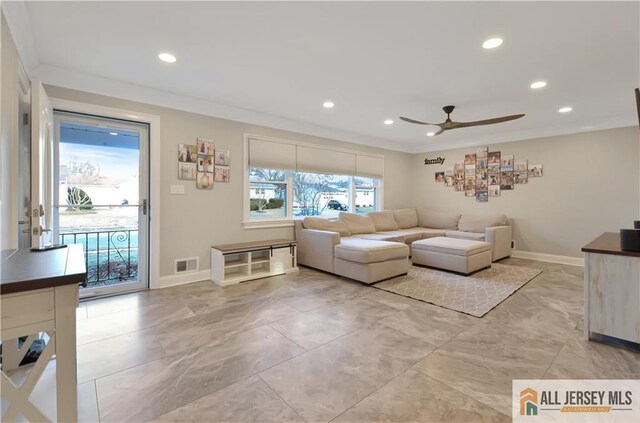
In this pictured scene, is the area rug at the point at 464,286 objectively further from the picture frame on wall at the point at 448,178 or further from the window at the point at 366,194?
the picture frame on wall at the point at 448,178

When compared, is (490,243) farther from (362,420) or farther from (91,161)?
(91,161)

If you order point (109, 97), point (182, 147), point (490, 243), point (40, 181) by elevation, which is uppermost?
point (109, 97)

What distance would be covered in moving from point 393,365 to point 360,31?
8.07 feet

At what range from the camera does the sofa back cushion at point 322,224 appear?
485 centimetres

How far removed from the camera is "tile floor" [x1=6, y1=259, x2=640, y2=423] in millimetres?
1589

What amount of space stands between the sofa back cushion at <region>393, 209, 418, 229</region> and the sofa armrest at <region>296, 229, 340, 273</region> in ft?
8.21

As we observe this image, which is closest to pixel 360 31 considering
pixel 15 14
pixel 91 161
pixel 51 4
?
pixel 51 4

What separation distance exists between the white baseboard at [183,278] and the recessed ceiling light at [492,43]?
401cm

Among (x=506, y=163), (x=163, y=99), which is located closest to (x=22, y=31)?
(x=163, y=99)

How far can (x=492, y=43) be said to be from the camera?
7.87 ft

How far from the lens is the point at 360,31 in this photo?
2254 mm

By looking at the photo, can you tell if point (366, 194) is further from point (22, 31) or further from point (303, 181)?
point (22, 31)

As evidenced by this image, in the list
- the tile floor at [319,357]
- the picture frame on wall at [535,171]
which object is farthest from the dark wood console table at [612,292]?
the picture frame on wall at [535,171]

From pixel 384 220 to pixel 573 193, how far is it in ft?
10.6
